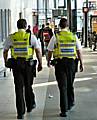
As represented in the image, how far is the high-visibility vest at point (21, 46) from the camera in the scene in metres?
8.95

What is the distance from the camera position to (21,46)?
29.4ft

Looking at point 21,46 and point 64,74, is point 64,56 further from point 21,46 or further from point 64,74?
point 21,46

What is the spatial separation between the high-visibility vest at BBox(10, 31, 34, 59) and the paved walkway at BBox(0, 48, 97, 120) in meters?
1.17

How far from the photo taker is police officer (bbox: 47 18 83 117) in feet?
29.7

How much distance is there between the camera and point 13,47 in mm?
9008

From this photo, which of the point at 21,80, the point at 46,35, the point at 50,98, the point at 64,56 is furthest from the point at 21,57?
the point at 46,35

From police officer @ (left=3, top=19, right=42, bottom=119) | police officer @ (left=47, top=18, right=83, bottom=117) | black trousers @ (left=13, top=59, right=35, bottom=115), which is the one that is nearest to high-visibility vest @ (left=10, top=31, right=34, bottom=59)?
police officer @ (left=3, top=19, right=42, bottom=119)

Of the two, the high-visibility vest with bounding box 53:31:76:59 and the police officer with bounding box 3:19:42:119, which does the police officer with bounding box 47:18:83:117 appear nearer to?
the high-visibility vest with bounding box 53:31:76:59

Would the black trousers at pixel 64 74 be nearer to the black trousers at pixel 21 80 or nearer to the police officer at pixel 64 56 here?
the police officer at pixel 64 56

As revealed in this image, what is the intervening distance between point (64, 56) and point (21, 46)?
2.71ft

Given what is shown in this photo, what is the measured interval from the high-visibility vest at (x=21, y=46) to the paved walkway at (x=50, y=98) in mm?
1166

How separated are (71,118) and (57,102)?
1762 millimetres

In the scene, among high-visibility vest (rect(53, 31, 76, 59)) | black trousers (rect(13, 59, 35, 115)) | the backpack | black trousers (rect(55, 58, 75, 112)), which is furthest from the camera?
the backpack

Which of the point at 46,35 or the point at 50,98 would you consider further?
the point at 46,35
